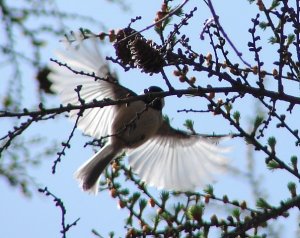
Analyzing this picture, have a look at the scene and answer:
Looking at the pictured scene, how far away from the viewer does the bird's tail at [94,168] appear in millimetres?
4305

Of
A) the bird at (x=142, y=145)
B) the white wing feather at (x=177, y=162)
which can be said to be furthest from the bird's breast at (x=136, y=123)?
the white wing feather at (x=177, y=162)

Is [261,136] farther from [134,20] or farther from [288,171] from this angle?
[134,20]

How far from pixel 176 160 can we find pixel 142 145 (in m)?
0.26

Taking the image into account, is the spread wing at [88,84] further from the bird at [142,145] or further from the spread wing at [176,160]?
the spread wing at [176,160]

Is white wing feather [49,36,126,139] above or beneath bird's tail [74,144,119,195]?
above

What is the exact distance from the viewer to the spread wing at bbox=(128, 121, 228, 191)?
4.19 m

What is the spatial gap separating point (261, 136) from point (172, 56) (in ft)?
1.60

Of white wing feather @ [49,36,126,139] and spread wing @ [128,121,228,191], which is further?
spread wing @ [128,121,228,191]

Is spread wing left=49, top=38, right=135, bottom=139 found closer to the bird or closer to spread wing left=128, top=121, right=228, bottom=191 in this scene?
the bird

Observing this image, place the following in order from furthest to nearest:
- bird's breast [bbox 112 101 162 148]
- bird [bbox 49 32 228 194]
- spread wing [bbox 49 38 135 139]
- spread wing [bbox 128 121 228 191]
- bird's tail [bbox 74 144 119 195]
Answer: bird's tail [bbox 74 144 119 195] → spread wing [bbox 128 121 228 191] → bird's breast [bbox 112 101 162 148] → bird [bbox 49 32 228 194] → spread wing [bbox 49 38 135 139]

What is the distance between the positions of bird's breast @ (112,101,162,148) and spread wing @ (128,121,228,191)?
85mm

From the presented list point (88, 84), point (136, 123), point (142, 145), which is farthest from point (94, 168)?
point (88, 84)

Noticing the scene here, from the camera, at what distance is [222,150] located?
3906 millimetres

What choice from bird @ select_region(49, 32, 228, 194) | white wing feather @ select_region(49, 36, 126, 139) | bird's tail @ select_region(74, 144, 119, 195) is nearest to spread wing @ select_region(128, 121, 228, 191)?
bird @ select_region(49, 32, 228, 194)
